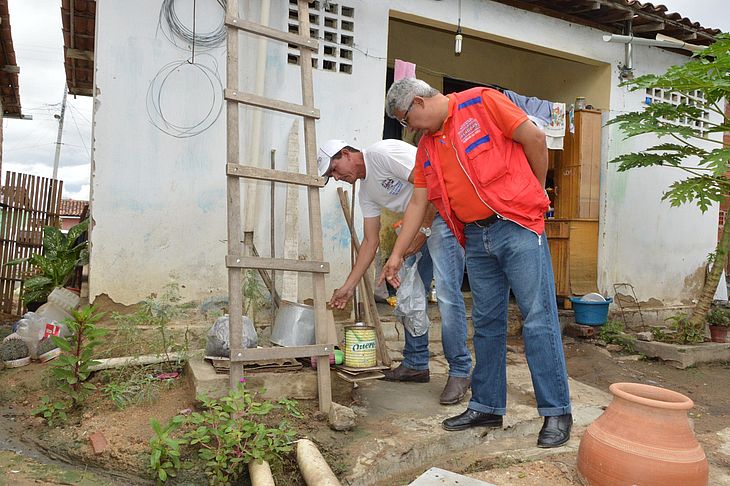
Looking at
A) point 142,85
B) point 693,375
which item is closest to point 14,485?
point 142,85

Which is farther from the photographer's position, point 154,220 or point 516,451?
point 154,220

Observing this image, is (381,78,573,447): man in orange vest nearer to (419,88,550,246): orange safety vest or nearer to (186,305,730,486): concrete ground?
(419,88,550,246): orange safety vest

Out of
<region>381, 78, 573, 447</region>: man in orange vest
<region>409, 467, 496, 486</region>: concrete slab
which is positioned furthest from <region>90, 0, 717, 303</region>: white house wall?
<region>409, 467, 496, 486</region>: concrete slab

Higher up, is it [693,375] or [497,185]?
[497,185]

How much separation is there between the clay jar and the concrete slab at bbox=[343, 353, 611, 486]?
0.46m

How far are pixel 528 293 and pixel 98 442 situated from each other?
2.27 m

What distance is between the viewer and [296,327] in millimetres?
3549

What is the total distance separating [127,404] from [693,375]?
4.96 metres

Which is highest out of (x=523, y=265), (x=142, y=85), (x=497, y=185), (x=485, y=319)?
(x=142, y=85)

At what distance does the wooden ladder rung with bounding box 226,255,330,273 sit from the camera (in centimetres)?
Result: 306

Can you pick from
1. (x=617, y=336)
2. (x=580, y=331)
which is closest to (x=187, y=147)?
(x=580, y=331)

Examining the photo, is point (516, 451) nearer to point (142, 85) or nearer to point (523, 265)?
point (523, 265)

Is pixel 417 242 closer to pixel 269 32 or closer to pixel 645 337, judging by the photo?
pixel 269 32

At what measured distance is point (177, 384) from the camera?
358 cm
